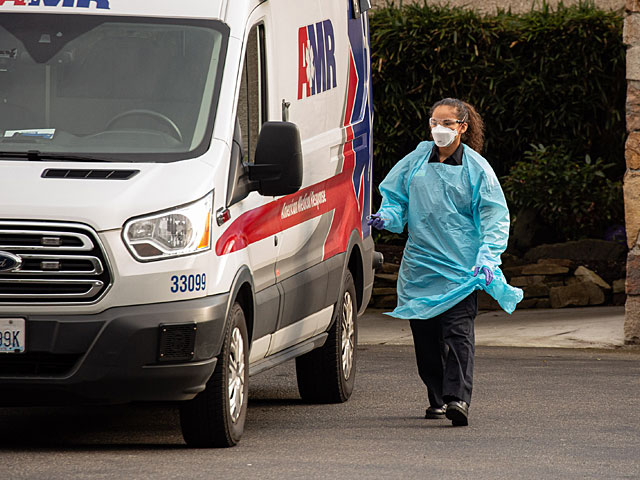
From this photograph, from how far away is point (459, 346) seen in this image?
8.37 meters

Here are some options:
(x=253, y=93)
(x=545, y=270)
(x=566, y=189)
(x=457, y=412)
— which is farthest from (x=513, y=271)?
(x=253, y=93)

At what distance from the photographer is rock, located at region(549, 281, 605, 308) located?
1476 centimetres

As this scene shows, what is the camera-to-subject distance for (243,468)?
673 cm

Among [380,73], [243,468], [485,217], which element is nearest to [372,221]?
[485,217]

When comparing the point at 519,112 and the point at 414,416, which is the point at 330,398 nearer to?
the point at 414,416

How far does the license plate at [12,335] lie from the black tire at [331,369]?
9.49ft

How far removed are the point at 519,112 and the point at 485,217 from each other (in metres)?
7.73

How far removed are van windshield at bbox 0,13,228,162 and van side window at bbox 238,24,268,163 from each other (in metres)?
0.29

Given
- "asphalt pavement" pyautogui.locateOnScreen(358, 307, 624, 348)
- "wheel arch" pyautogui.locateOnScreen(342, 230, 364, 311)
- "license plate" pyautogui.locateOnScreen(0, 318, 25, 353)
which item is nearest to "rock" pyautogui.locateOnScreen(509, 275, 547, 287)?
"asphalt pavement" pyautogui.locateOnScreen(358, 307, 624, 348)

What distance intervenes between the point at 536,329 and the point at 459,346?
16.4ft

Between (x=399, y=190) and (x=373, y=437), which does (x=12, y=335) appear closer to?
(x=373, y=437)

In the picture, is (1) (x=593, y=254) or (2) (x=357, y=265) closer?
(2) (x=357, y=265)

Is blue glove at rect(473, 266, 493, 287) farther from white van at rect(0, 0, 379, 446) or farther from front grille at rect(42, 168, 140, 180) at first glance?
front grille at rect(42, 168, 140, 180)

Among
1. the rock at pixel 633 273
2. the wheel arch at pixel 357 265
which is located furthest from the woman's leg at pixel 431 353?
the rock at pixel 633 273
